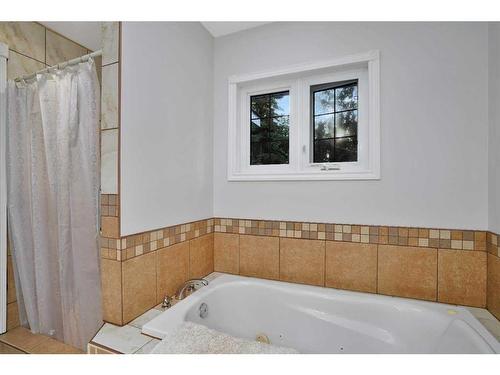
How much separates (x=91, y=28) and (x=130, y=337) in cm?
196

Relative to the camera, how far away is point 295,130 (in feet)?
5.87

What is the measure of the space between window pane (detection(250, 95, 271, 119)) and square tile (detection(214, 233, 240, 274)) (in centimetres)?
93

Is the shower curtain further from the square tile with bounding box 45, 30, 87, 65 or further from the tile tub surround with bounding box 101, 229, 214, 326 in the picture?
the square tile with bounding box 45, 30, 87, 65

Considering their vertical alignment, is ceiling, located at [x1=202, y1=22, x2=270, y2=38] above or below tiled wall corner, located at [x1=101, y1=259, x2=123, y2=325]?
above

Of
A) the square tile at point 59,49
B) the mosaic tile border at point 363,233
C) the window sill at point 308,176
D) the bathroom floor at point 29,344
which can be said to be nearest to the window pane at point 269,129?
the window sill at point 308,176

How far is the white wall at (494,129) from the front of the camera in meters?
1.23

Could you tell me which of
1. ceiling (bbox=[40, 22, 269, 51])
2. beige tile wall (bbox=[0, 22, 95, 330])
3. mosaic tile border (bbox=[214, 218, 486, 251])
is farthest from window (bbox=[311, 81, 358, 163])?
beige tile wall (bbox=[0, 22, 95, 330])

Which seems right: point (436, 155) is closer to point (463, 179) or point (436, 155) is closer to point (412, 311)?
point (463, 179)

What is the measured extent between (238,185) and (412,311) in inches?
49.9

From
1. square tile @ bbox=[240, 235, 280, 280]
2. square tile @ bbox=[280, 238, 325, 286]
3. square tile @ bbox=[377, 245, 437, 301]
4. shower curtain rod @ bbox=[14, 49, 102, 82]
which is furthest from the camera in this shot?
square tile @ bbox=[240, 235, 280, 280]

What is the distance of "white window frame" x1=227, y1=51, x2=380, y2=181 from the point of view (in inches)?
60.6

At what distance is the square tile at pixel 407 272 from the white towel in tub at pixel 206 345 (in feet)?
2.82

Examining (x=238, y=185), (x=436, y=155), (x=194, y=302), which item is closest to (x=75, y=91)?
(x=238, y=185)

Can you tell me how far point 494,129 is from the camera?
1275 millimetres
